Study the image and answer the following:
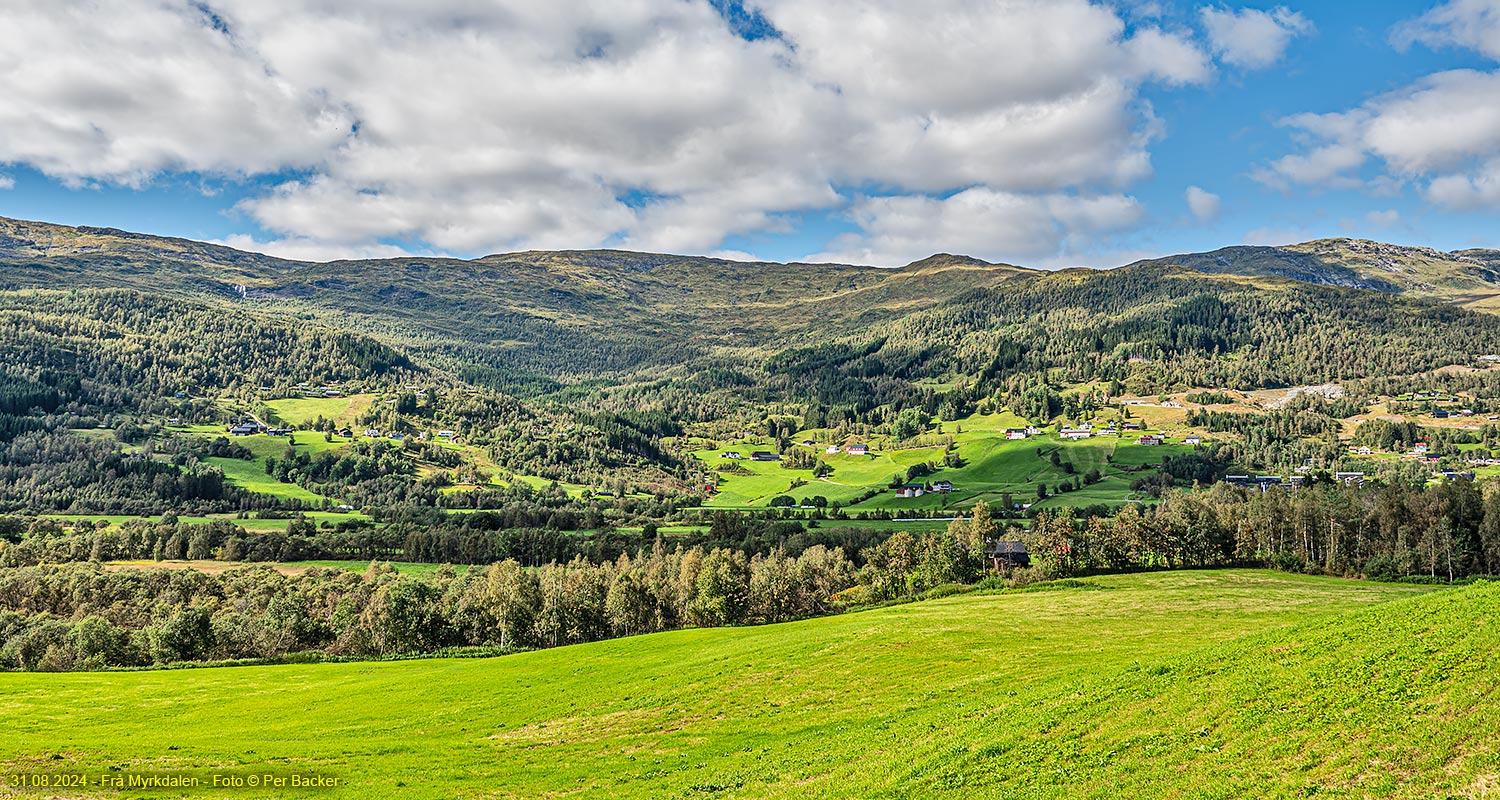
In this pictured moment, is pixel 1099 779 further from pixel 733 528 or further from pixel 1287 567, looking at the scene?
pixel 733 528

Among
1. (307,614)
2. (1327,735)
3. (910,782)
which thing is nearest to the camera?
(1327,735)

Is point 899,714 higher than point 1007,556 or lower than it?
higher

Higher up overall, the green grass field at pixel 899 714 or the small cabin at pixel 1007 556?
the green grass field at pixel 899 714

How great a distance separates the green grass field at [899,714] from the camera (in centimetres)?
2111

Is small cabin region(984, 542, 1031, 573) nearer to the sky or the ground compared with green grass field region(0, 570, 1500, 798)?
nearer to the ground

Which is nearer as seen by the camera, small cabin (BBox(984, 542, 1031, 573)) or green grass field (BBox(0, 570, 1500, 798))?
green grass field (BBox(0, 570, 1500, 798))

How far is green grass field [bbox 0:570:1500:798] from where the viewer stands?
2111 cm

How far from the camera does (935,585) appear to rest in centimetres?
11662

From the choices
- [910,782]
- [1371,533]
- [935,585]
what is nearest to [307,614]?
[935,585]

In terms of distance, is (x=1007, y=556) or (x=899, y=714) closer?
(x=899, y=714)

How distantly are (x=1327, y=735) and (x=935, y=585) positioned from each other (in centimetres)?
9827

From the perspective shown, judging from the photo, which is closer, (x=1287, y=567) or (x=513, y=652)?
(x=513, y=652)

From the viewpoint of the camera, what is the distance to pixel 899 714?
36688mm

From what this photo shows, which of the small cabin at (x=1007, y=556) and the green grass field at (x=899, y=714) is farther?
the small cabin at (x=1007, y=556)
